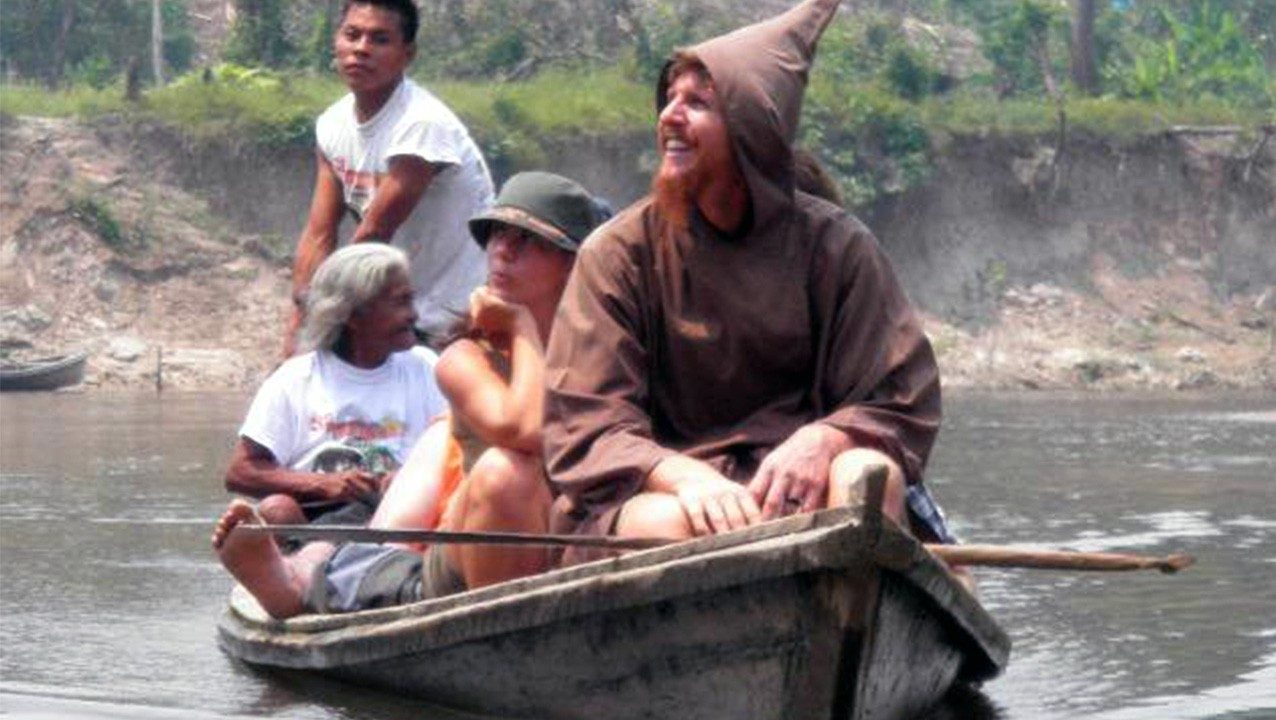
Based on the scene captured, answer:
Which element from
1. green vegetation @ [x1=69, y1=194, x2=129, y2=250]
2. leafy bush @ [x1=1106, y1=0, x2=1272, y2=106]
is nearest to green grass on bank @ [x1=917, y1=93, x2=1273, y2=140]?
leafy bush @ [x1=1106, y1=0, x2=1272, y2=106]

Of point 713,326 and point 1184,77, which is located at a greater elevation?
point 713,326

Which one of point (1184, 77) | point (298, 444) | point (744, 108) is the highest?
point (744, 108)

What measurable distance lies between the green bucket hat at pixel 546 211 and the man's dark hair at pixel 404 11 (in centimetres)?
197

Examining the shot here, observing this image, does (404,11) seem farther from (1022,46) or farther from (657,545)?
(1022,46)

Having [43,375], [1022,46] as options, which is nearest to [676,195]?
[43,375]

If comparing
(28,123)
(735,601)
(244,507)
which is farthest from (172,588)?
(28,123)

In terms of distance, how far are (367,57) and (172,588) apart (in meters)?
1.85

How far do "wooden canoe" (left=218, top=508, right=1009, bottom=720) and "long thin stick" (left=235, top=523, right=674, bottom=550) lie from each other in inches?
3.2

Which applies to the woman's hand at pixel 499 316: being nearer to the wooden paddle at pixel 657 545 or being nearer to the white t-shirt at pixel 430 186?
the wooden paddle at pixel 657 545

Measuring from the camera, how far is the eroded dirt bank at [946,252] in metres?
26.7

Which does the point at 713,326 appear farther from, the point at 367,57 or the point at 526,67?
the point at 526,67

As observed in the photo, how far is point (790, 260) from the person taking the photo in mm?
6621

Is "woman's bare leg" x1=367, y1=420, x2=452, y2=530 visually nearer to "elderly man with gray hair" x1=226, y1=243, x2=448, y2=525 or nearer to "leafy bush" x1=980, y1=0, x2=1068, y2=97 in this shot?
"elderly man with gray hair" x1=226, y1=243, x2=448, y2=525

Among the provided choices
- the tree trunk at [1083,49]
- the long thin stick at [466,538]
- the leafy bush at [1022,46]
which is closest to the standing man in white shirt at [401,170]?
the long thin stick at [466,538]
